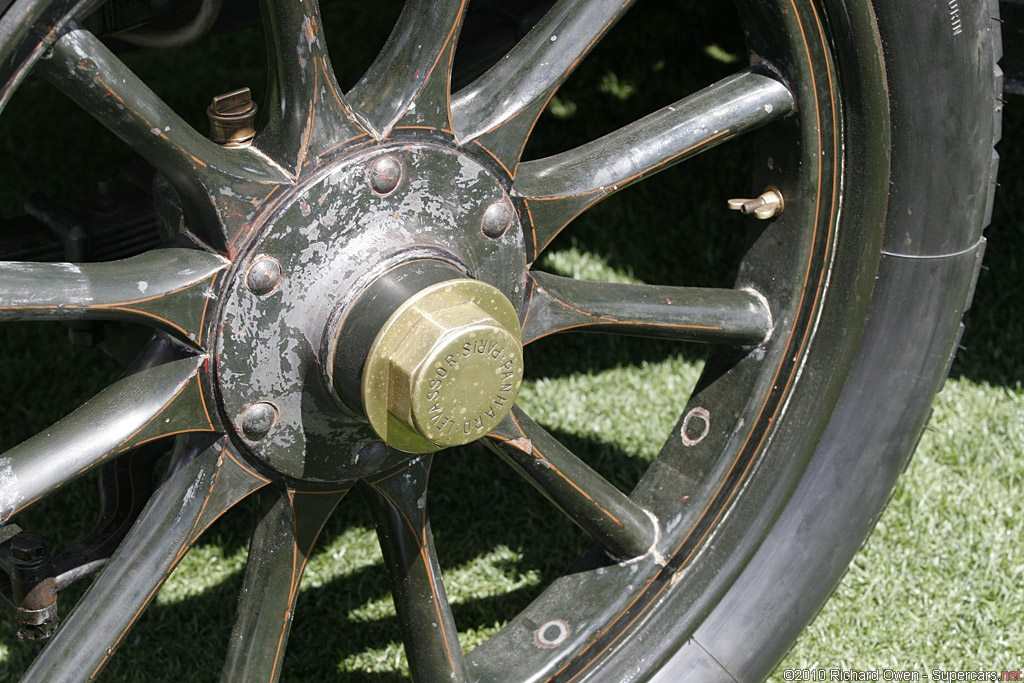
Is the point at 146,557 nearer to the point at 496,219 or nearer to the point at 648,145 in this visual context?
the point at 496,219

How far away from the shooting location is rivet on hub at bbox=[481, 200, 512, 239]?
1.24 m

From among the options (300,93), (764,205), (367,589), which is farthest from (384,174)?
(367,589)

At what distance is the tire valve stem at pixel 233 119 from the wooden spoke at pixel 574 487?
1.47 feet

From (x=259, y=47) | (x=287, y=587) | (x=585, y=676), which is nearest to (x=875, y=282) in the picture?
(x=585, y=676)

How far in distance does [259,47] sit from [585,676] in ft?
7.72

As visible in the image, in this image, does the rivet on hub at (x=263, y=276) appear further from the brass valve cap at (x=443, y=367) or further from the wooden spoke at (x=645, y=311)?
the wooden spoke at (x=645, y=311)

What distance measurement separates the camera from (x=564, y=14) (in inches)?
51.6

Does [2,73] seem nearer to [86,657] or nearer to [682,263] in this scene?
[86,657]

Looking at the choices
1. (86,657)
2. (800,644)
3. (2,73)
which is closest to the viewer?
(2,73)

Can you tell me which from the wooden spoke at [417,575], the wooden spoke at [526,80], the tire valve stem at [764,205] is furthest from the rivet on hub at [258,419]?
the tire valve stem at [764,205]

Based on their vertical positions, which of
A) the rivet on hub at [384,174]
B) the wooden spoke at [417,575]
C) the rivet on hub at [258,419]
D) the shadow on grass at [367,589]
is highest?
the rivet on hub at [384,174]

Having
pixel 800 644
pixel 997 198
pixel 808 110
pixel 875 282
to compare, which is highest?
pixel 808 110

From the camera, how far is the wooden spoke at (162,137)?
1003 millimetres

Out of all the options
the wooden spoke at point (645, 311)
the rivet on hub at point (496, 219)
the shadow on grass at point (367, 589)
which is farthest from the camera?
the shadow on grass at point (367, 589)
